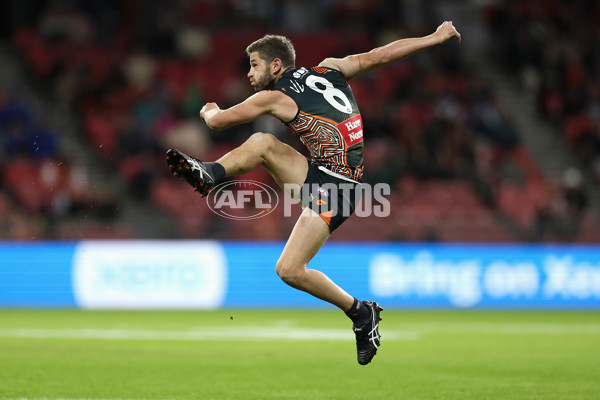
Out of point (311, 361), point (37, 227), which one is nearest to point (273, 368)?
point (311, 361)

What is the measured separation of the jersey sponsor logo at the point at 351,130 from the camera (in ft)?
22.6

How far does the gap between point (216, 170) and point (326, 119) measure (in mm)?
998

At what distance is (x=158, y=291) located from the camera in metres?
14.8

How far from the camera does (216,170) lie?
6.40 m

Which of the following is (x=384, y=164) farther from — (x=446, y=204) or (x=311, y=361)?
(x=311, y=361)

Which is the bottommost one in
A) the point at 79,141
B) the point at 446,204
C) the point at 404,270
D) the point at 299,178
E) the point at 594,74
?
the point at 299,178

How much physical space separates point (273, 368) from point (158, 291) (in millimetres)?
6265

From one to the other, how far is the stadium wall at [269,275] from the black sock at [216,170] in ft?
28.2

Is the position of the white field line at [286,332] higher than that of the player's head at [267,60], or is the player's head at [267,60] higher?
the player's head at [267,60]

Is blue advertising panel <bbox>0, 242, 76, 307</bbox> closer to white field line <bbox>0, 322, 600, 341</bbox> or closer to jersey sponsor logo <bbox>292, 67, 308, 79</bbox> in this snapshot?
white field line <bbox>0, 322, 600, 341</bbox>

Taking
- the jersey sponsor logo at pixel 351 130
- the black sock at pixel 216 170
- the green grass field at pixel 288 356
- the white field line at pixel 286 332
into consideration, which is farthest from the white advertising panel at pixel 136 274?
the black sock at pixel 216 170

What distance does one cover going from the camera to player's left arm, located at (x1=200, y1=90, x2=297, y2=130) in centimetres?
657

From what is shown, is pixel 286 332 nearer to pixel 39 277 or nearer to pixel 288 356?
pixel 288 356

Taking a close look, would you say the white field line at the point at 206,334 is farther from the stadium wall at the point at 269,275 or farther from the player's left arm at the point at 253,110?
the player's left arm at the point at 253,110
